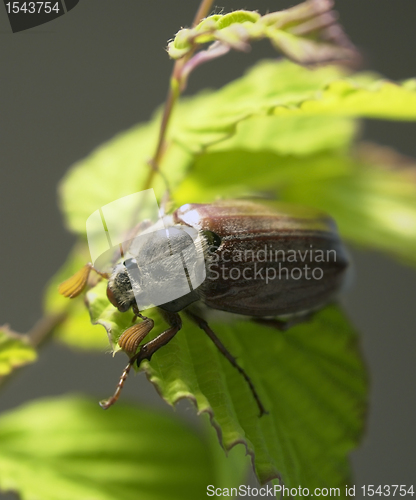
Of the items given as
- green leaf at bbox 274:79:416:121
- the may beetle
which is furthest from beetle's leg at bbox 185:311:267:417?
green leaf at bbox 274:79:416:121

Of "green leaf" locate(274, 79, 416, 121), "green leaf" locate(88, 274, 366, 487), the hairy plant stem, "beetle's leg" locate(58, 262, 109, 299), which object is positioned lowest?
"green leaf" locate(88, 274, 366, 487)

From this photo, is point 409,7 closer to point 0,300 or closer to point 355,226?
point 355,226

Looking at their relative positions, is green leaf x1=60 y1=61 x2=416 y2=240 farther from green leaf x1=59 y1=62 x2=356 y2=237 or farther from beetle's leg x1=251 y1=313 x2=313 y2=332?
beetle's leg x1=251 y1=313 x2=313 y2=332

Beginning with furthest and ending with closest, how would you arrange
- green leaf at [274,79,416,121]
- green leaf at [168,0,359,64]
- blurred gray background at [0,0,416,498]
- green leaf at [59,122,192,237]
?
blurred gray background at [0,0,416,498], green leaf at [59,122,192,237], green leaf at [274,79,416,121], green leaf at [168,0,359,64]

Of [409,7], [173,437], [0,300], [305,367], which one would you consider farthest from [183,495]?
[409,7]

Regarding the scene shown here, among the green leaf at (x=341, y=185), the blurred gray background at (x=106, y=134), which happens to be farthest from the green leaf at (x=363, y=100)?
the green leaf at (x=341, y=185)

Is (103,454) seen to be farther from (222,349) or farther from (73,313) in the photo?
(222,349)

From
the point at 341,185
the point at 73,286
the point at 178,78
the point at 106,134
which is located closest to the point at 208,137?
the point at 178,78

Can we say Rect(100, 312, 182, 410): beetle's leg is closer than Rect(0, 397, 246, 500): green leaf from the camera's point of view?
Yes
